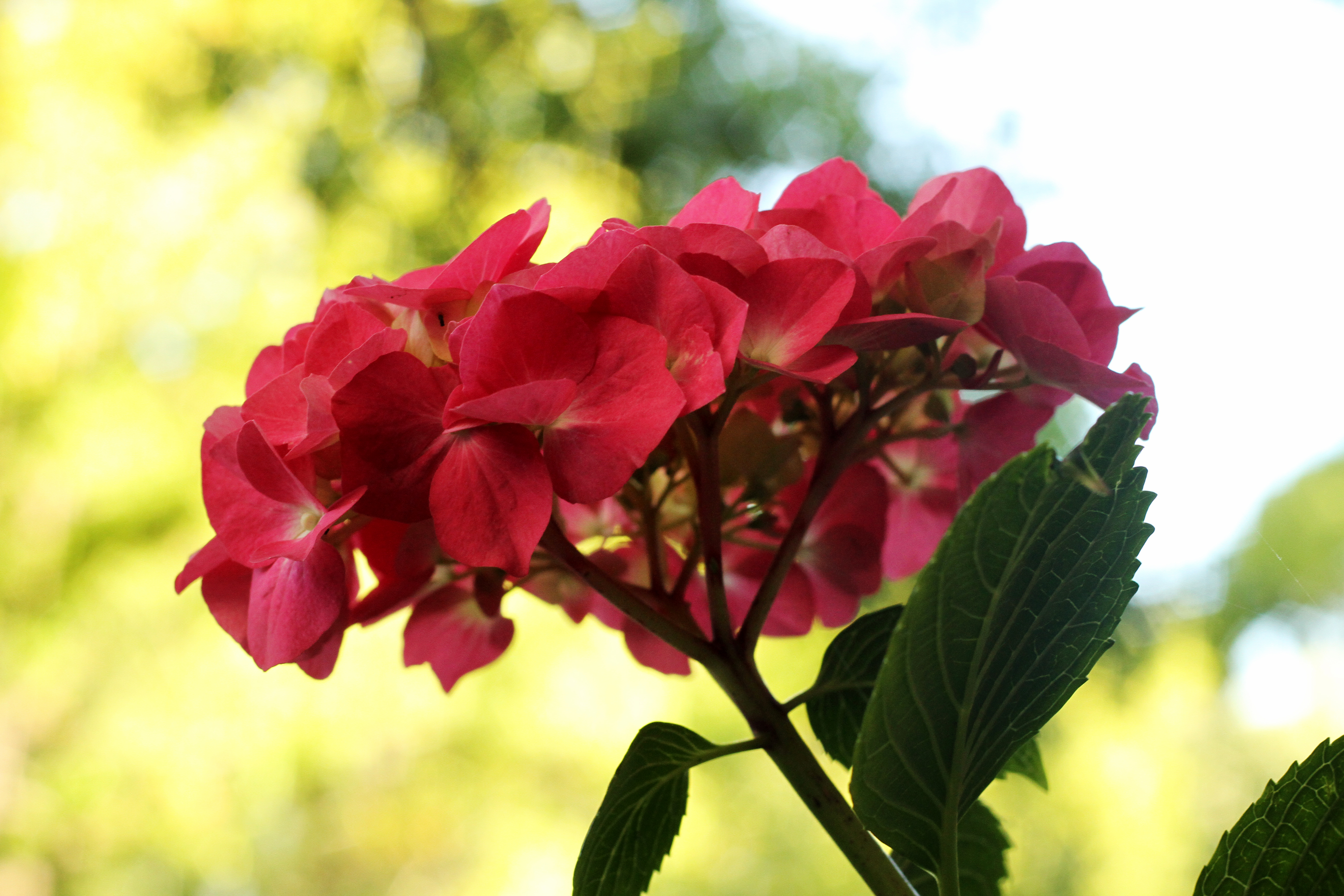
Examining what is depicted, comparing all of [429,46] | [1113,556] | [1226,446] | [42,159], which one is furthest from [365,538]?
[429,46]

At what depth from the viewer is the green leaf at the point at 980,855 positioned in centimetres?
30

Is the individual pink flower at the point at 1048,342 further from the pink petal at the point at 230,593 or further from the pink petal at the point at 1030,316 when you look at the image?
the pink petal at the point at 230,593

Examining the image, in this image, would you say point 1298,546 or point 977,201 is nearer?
point 977,201

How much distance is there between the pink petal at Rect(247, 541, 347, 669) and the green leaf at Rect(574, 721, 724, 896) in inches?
3.1

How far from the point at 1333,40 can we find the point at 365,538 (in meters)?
1.22

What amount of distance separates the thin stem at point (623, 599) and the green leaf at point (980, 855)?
120 mm

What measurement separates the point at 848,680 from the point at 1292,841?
0.11 meters

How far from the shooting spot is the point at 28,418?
229 centimetres

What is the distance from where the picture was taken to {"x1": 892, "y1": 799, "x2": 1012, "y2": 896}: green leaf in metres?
0.30

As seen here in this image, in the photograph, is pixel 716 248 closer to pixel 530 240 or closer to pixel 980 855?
pixel 530 240

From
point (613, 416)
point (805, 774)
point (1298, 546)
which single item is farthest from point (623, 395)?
point (1298, 546)

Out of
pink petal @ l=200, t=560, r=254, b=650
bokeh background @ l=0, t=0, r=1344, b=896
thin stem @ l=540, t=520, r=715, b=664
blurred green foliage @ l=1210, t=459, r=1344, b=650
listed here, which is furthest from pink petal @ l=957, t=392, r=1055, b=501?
bokeh background @ l=0, t=0, r=1344, b=896

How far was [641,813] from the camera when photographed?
0.80 feet

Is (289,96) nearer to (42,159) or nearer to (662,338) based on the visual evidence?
(42,159)
